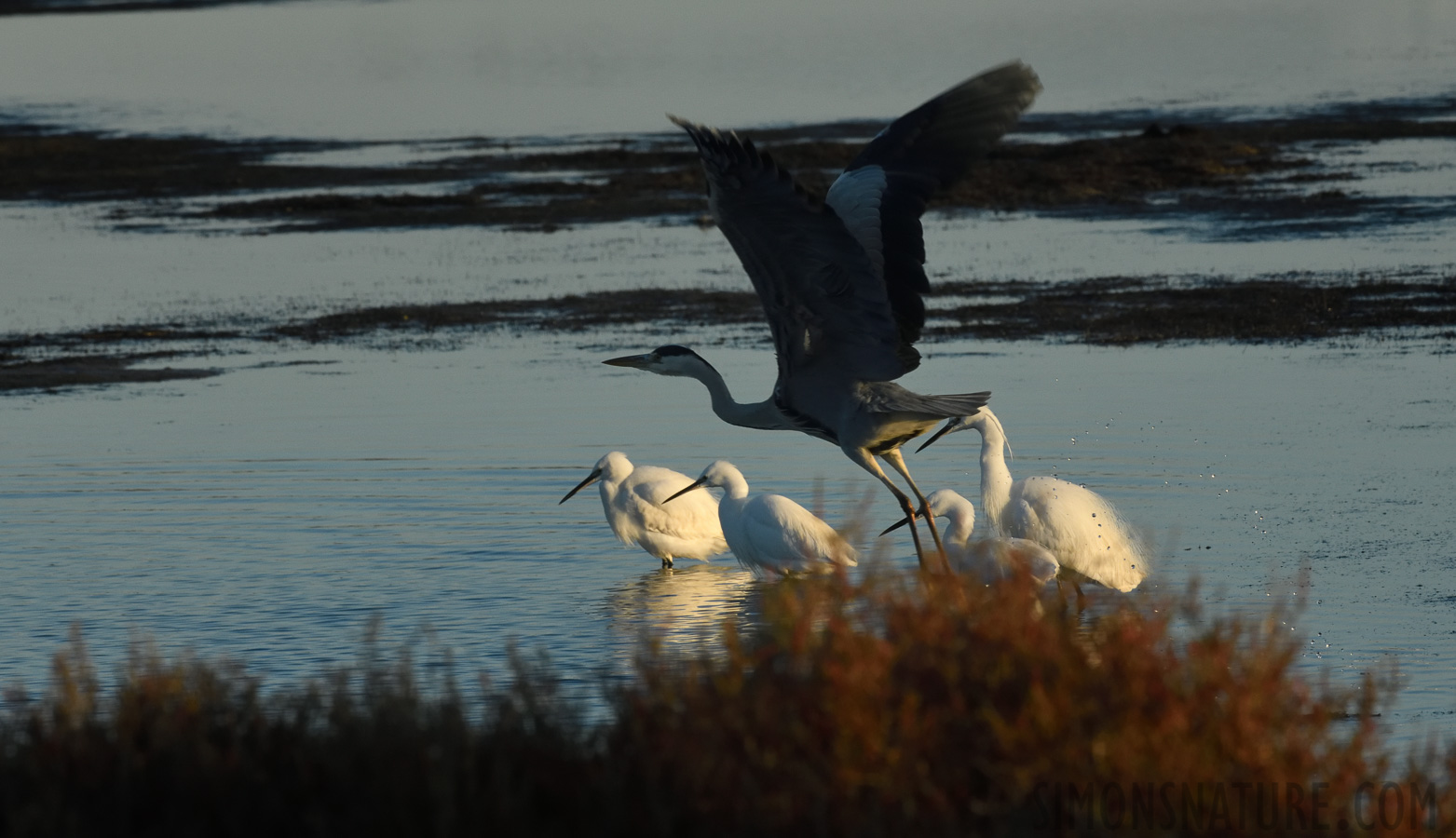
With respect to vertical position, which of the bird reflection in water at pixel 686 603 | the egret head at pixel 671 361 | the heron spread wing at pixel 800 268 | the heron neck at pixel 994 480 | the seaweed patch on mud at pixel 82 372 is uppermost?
the heron spread wing at pixel 800 268

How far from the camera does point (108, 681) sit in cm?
786

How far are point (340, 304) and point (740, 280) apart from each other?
12.9 ft

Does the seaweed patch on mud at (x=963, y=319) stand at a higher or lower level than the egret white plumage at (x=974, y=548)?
lower

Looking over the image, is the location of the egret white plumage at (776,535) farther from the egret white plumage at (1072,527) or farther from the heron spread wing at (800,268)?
the heron spread wing at (800,268)

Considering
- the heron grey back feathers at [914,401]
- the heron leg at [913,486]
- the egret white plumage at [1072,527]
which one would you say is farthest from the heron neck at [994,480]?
the heron grey back feathers at [914,401]

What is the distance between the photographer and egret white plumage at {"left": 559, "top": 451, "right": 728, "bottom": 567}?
10609mm

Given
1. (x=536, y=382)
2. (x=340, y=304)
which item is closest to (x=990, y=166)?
(x=340, y=304)

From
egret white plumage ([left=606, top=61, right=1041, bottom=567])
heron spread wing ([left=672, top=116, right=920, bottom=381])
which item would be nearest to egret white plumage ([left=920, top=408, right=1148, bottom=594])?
egret white plumage ([left=606, top=61, right=1041, bottom=567])

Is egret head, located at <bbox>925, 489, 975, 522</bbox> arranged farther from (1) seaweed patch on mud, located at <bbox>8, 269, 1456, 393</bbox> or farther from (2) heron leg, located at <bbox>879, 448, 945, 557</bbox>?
(1) seaweed patch on mud, located at <bbox>8, 269, 1456, 393</bbox>

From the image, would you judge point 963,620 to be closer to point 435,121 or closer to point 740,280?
point 740,280

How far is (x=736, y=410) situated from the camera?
1002 cm

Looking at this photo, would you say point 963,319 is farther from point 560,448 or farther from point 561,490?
point 561,490

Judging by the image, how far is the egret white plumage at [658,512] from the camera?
10.6 metres

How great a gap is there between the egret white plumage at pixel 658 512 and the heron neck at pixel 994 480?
1.76m
